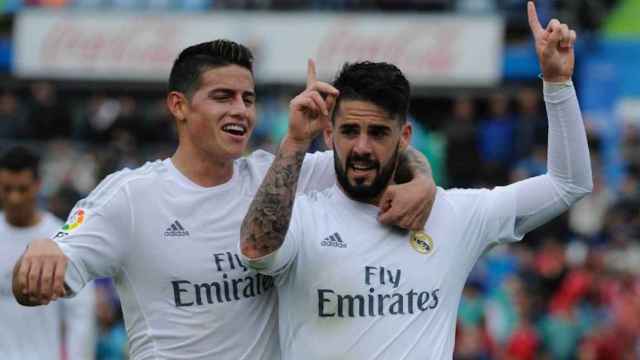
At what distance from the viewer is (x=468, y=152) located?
56.0 ft

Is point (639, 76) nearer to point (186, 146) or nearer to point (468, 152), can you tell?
point (468, 152)

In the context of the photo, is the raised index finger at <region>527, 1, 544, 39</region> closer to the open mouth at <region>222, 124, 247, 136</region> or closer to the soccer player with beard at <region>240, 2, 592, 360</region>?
the soccer player with beard at <region>240, 2, 592, 360</region>

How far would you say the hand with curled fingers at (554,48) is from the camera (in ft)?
19.3

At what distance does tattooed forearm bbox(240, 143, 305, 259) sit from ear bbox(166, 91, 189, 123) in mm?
871

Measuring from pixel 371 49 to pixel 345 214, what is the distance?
14701 mm

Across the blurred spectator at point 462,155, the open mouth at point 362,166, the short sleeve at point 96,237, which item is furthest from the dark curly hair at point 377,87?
the blurred spectator at point 462,155

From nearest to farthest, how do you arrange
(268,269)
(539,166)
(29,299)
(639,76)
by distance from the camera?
(29,299) → (268,269) → (539,166) → (639,76)

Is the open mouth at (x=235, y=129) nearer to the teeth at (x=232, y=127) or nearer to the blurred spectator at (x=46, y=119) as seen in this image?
the teeth at (x=232, y=127)

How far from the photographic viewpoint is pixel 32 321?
8.93 m

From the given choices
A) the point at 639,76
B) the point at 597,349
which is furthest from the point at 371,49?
the point at 597,349

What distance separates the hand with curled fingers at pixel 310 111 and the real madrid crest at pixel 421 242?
2.33 feet

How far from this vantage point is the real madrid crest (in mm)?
6078

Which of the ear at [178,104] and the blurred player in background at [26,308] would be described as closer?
the ear at [178,104]

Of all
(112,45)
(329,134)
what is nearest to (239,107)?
(329,134)
